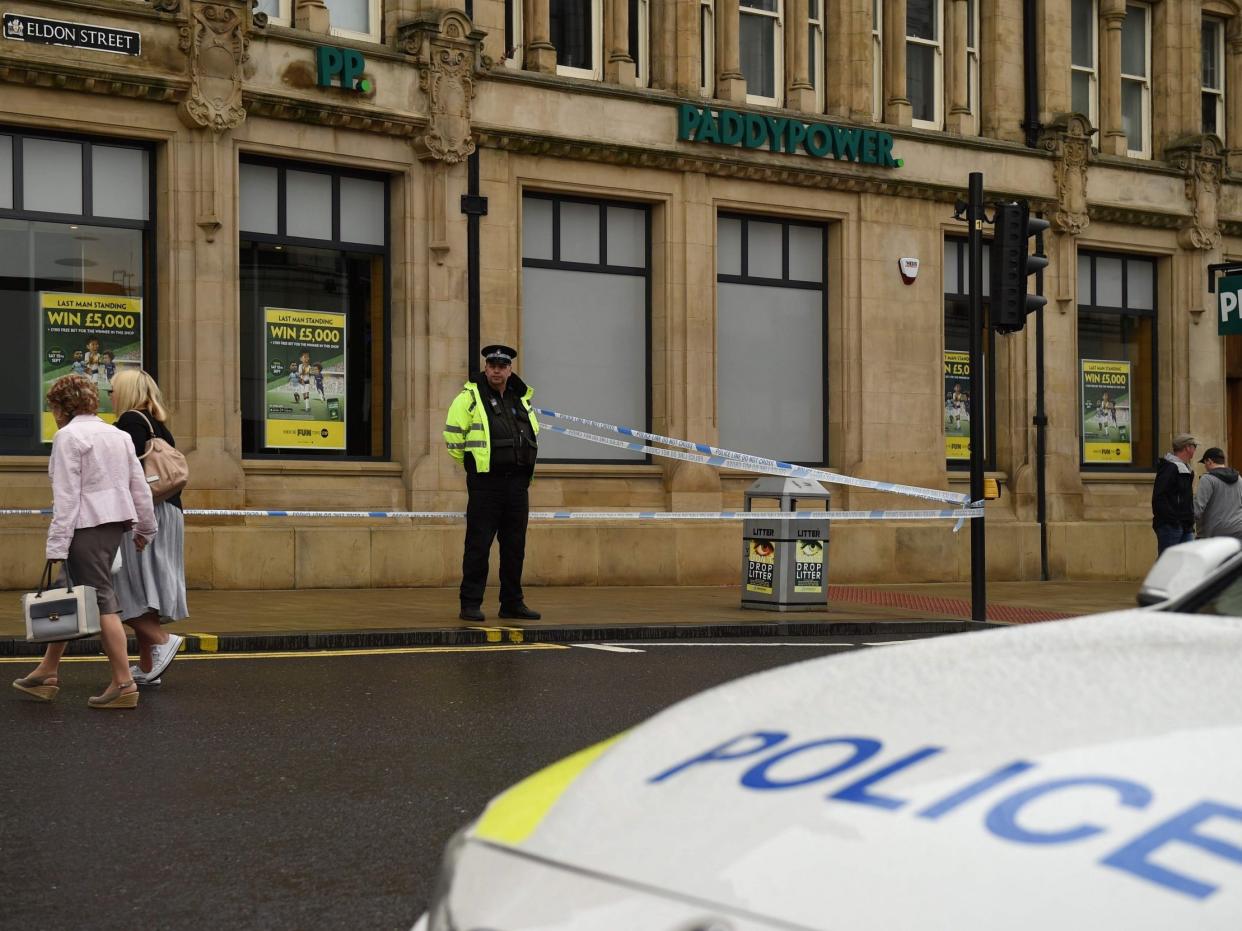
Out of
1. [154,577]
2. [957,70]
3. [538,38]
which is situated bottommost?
[154,577]

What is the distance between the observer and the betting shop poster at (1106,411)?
85.5 feet

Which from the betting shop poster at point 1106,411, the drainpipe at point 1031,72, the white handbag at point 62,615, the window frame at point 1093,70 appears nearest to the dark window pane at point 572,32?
the drainpipe at point 1031,72

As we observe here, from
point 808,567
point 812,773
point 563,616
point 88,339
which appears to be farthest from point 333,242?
point 812,773

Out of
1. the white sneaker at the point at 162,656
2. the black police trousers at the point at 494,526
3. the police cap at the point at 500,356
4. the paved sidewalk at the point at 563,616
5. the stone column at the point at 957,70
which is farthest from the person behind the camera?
the stone column at the point at 957,70

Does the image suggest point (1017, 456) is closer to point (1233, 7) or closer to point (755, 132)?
point (755, 132)

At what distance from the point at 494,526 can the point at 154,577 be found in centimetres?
516

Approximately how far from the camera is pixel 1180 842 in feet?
6.26

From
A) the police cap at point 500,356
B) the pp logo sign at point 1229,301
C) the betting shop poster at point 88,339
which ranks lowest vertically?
the police cap at point 500,356

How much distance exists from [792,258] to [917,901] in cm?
2155

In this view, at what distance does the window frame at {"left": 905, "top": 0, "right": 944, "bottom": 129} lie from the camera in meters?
24.4

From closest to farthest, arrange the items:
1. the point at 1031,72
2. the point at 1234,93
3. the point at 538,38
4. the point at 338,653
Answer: the point at 338,653 → the point at 538,38 → the point at 1031,72 → the point at 1234,93

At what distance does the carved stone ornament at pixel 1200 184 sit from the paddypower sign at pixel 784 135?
19.0ft

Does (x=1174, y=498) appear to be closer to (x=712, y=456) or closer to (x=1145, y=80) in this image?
(x=712, y=456)

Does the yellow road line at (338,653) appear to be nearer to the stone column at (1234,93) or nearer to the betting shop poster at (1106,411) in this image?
the betting shop poster at (1106,411)
